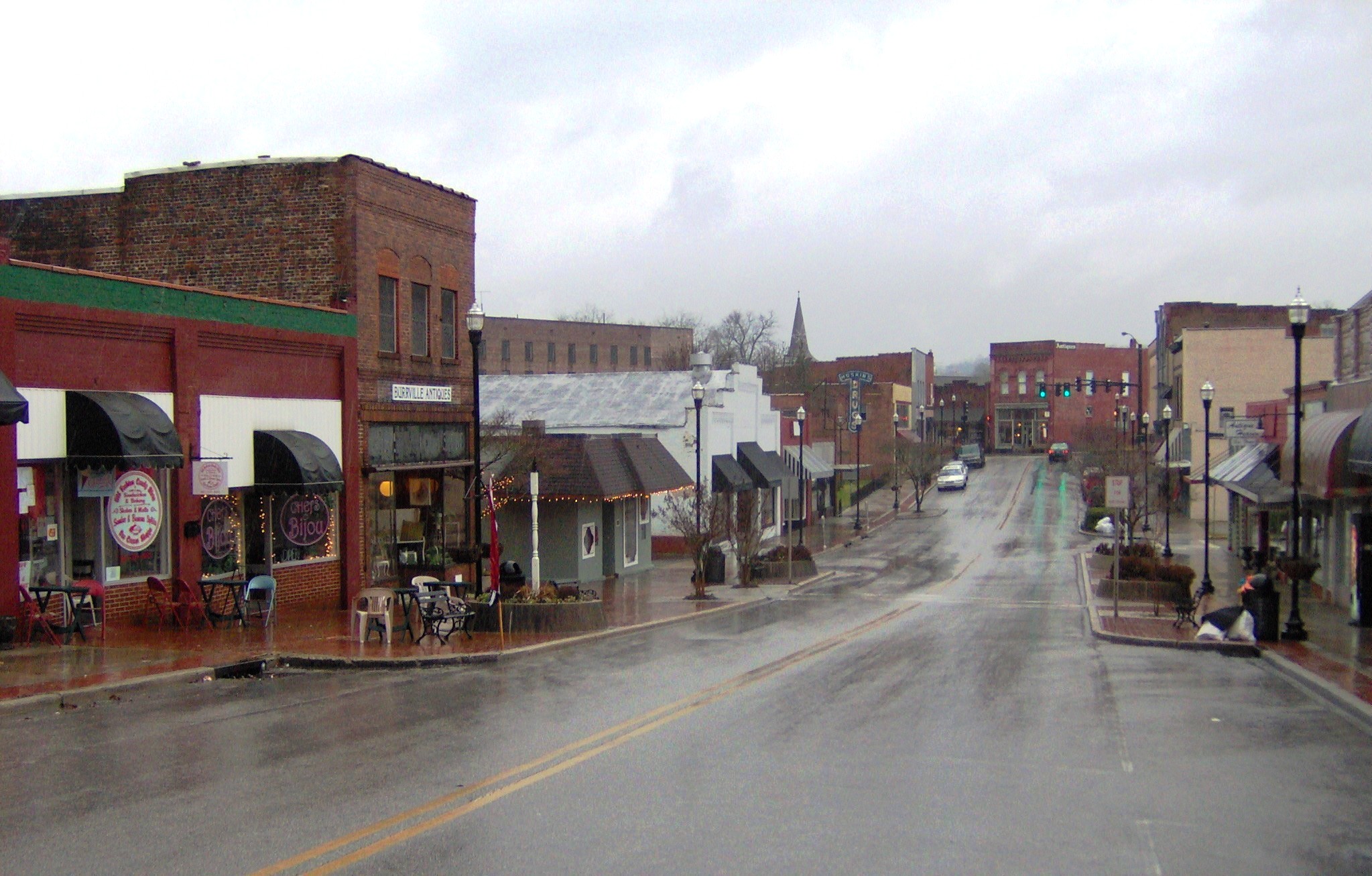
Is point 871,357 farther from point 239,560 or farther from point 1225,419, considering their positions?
point 239,560

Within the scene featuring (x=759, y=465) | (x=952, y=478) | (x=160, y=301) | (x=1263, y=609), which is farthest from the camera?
(x=952, y=478)

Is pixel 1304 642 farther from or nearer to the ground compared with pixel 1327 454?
nearer to the ground

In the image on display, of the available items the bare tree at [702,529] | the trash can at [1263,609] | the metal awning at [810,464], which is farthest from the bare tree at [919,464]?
the trash can at [1263,609]

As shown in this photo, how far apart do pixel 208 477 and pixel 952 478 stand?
63606 millimetres

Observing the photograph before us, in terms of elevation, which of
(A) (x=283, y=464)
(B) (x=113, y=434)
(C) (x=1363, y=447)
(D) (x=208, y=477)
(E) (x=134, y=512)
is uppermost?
(B) (x=113, y=434)

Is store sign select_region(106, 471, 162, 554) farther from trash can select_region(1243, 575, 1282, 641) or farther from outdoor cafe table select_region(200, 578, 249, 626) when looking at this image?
trash can select_region(1243, 575, 1282, 641)

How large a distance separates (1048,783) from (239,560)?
16490 millimetres

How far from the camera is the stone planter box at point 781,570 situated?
3453 centimetres

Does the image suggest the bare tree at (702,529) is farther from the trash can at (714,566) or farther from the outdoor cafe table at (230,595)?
the outdoor cafe table at (230,595)

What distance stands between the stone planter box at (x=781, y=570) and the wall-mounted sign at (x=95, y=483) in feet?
61.8

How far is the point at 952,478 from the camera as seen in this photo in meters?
78.6

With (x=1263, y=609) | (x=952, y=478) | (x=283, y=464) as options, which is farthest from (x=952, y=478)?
(x=283, y=464)

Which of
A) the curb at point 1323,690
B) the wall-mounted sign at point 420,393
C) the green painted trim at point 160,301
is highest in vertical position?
the green painted trim at point 160,301

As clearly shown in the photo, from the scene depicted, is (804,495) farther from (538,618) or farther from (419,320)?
(538,618)
